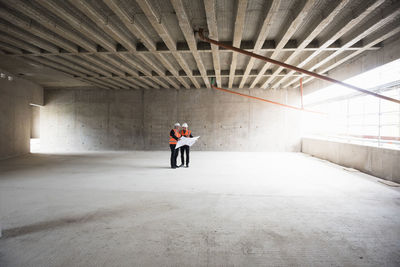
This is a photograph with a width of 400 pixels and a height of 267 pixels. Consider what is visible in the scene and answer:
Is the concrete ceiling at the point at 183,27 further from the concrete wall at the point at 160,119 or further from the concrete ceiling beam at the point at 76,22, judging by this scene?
the concrete wall at the point at 160,119

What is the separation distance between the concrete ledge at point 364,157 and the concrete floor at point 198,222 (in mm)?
699

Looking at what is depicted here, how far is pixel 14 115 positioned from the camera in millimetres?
10656

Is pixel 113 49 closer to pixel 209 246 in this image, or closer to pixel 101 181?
pixel 101 181

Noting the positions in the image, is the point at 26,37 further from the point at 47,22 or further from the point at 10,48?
the point at 47,22

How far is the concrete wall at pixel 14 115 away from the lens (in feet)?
32.6

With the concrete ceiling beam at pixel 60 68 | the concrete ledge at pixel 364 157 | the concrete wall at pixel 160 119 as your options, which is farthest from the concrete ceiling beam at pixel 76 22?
the concrete ledge at pixel 364 157

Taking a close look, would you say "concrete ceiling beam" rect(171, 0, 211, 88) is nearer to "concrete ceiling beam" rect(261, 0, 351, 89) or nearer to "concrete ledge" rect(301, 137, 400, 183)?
"concrete ceiling beam" rect(261, 0, 351, 89)

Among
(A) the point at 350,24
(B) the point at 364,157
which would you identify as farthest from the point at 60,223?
(B) the point at 364,157

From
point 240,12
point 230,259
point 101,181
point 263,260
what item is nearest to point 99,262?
point 230,259

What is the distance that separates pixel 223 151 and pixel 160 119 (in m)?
4.87

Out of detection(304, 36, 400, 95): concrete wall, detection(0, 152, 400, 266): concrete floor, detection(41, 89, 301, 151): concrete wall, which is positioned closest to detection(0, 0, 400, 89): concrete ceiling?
detection(304, 36, 400, 95): concrete wall

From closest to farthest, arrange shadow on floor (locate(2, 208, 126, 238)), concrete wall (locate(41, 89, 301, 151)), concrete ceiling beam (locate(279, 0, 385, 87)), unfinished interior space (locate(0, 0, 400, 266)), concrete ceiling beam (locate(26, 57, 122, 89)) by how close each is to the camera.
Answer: unfinished interior space (locate(0, 0, 400, 266))
shadow on floor (locate(2, 208, 126, 238))
concrete ceiling beam (locate(279, 0, 385, 87))
concrete ceiling beam (locate(26, 57, 122, 89))
concrete wall (locate(41, 89, 301, 151))

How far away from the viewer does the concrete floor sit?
2.43 meters

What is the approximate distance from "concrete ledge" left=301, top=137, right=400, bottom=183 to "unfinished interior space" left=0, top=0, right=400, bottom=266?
0.05 metres
